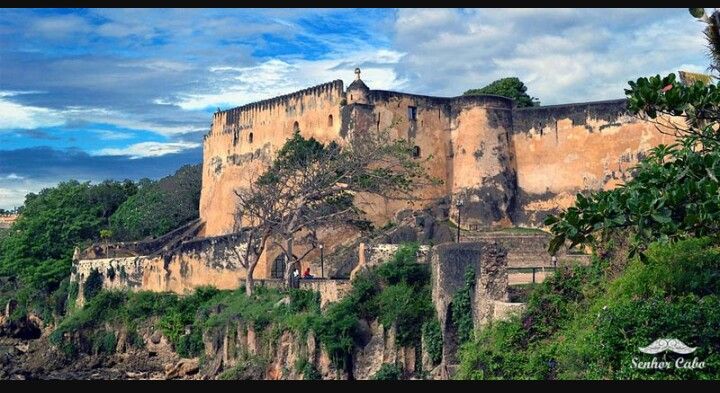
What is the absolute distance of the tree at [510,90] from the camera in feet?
129

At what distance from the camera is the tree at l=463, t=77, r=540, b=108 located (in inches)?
1553

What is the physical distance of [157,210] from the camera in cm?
4247

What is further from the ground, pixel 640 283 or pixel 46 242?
pixel 46 242

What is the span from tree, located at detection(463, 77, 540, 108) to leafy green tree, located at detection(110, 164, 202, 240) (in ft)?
35.9

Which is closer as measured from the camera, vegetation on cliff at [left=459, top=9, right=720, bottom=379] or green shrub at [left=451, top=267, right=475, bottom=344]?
vegetation on cliff at [left=459, top=9, right=720, bottom=379]

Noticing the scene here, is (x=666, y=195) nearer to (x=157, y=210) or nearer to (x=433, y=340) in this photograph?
(x=433, y=340)

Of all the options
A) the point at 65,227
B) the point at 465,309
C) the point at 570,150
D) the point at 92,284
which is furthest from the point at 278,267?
the point at 65,227

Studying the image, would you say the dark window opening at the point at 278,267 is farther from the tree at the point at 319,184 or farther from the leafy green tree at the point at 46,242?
the leafy green tree at the point at 46,242

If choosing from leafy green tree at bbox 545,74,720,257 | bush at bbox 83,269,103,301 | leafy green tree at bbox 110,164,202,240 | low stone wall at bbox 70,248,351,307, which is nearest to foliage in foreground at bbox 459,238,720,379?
leafy green tree at bbox 545,74,720,257

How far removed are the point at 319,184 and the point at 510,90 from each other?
13460 millimetres

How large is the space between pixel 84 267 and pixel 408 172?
35.7 feet

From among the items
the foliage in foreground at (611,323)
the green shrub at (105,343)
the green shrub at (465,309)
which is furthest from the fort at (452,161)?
the foliage in foreground at (611,323)

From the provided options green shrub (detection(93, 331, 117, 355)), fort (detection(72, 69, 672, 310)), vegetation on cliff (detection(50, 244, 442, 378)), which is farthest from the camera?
green shrub (detection(93, 331, 117, 355))

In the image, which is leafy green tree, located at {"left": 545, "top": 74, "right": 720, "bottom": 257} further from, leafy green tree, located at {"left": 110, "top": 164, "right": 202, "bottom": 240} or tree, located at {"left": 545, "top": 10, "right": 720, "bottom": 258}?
leafy green tree, located at {"left": 110, "top": 164, "right": 202, "bottom": 240}
